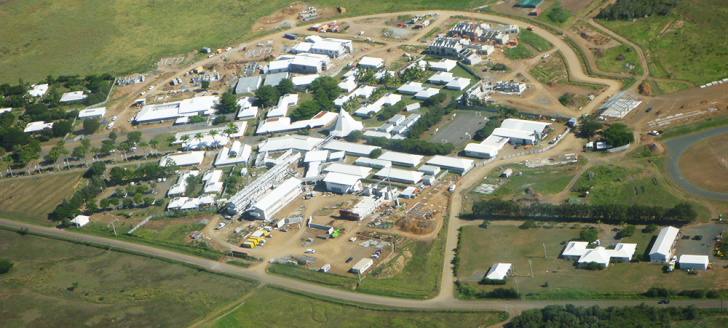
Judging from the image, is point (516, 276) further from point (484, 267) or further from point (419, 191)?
point (419, 191)

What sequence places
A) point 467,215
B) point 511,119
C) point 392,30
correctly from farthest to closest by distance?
point 392,30 → point 511,119 → point 467,215

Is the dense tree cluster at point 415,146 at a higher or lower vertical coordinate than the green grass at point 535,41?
lower

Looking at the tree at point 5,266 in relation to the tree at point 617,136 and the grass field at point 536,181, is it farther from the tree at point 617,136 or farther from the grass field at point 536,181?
the tree at point 617,136

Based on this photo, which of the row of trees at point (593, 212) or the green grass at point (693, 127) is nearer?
the row of trees at point (593, 212)

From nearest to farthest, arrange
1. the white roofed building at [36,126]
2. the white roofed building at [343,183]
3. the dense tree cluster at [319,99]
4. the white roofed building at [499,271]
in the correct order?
the white roofed building at [499,271], the white roofed building at [343,183], the dense tree cluster at [319,99], the white roofed building at [36,126]

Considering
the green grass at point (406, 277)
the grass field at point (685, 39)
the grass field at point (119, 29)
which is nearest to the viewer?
the green grass at point (406, 277)

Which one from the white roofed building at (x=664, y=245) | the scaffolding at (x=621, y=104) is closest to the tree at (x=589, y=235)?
the white roofed building at (x=664, y=245)

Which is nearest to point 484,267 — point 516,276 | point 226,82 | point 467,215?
point 516,276

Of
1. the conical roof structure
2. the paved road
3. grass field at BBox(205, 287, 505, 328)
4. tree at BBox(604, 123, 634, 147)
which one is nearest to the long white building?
the paved road
